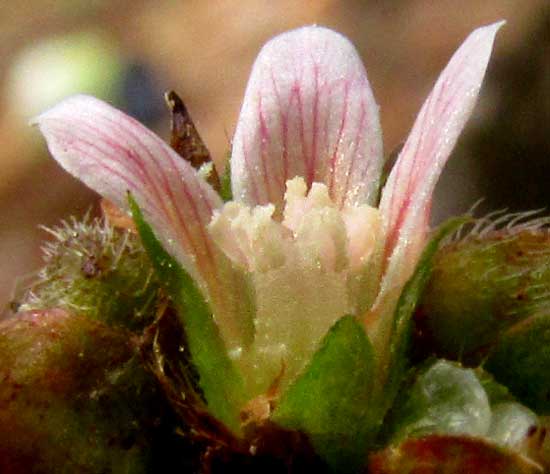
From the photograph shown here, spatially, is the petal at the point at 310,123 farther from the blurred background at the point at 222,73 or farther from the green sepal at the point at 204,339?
the blurred background at the point at 222,73

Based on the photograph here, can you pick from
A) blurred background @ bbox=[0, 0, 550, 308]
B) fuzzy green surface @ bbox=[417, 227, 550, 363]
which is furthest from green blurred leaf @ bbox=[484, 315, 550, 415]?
blurred background @ bbox=[0, 0, 550, 308]

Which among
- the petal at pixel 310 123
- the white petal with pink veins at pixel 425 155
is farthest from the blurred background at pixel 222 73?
the white petal with pink veins at pixel 425 155

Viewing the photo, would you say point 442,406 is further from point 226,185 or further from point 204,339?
point 226,185

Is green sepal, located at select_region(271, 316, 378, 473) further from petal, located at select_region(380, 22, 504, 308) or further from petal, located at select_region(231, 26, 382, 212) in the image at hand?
petal, located at select_region(231, 26, 382, 212)

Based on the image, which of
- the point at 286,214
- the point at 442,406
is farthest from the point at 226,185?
the point at 442,406

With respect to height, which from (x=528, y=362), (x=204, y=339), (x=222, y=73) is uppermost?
(x=204, y=339)

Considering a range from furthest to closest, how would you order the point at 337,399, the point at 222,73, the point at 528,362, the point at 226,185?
the point at 222,73
the point at 226,185
the point at 528,362
the point at 337,399
